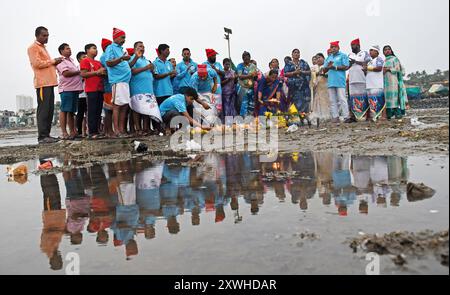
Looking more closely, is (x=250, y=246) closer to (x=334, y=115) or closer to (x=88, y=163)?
(x=88, y=163)

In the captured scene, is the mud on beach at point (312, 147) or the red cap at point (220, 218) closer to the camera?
the red cap at point (220, 218)

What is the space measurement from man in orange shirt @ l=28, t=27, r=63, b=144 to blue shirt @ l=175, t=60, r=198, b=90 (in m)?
2.58

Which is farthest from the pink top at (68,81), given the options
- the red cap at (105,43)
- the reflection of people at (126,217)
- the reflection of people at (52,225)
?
the reflection of people at (126,217)

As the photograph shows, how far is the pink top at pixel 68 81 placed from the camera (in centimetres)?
723

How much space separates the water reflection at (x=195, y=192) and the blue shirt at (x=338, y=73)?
212 inches

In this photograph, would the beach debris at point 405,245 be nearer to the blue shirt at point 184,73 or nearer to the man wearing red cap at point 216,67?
the blue shirt at point 184,73

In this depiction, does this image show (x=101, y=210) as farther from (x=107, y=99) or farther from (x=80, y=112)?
(x=80, y=112)

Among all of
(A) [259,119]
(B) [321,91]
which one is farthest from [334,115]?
(A) [259,119]

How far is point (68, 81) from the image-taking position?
23.8 ft

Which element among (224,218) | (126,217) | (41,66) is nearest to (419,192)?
(224,218)

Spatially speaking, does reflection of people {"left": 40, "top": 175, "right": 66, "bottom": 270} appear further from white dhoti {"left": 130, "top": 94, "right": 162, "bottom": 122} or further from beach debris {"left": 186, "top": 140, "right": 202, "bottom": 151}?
white dhoti {"left": 130, "top": 94, "right": 162, "bottom": 122}

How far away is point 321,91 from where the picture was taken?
999 cm

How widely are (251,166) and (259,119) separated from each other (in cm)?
559

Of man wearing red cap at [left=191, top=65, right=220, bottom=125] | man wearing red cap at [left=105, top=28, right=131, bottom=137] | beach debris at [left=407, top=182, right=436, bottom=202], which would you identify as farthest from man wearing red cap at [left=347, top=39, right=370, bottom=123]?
beach debris at [left=407, top=182, right=436, bottom=202]
